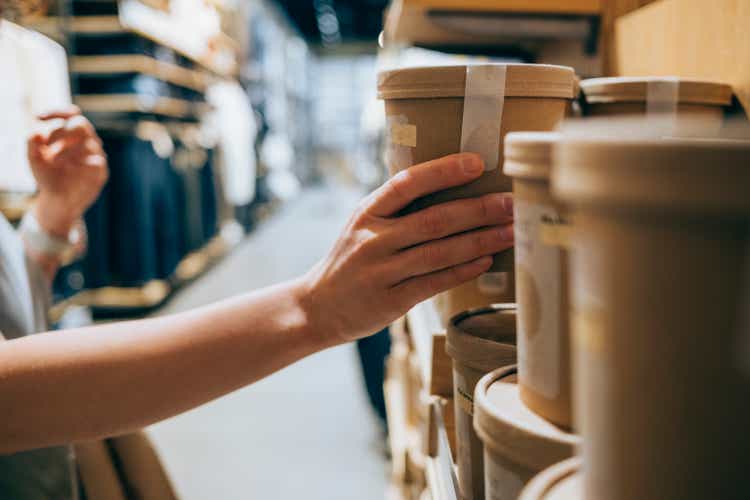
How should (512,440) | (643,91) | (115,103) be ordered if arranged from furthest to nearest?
(115,103), (643,91), (512,440)

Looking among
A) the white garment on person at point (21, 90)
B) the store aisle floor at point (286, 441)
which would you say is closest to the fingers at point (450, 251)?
the store aisle floor at point (286, 441)

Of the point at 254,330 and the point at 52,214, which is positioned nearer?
the point at 254,330

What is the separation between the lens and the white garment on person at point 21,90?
2.65 metres

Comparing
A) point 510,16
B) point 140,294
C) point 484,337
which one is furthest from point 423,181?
point 140,294

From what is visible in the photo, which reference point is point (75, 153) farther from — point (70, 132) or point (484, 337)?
point (484, 337)

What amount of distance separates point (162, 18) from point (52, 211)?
13.0ft

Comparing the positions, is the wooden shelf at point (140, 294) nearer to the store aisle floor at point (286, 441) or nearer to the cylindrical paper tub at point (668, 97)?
the store aisle floor at point (286, 441)

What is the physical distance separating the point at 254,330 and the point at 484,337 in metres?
0.33

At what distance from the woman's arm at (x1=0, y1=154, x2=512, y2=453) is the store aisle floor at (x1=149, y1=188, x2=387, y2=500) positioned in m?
1.67

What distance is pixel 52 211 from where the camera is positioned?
1.51 metres

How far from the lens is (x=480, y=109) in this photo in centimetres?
82

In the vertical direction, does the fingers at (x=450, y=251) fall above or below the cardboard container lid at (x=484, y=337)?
above

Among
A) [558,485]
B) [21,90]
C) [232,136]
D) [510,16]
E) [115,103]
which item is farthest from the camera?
[232,136]

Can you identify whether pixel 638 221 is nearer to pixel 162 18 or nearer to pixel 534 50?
pixel 534 50
